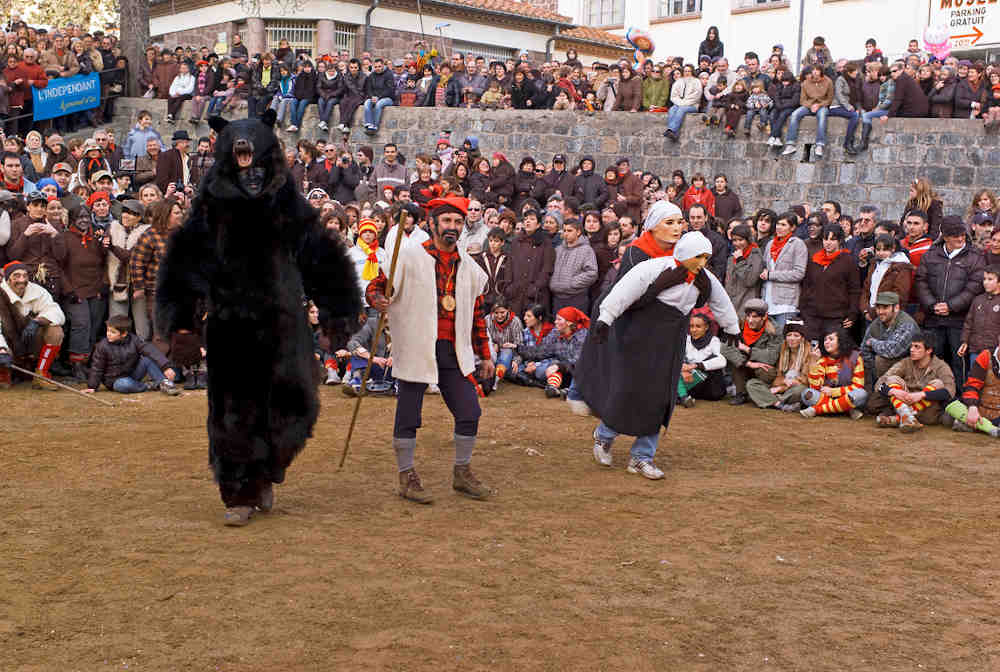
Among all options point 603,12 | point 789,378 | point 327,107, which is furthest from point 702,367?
point 603,12

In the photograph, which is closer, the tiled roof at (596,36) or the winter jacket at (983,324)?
the winter jacket at (983,324)

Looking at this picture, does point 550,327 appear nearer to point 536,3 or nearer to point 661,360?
point 661,360

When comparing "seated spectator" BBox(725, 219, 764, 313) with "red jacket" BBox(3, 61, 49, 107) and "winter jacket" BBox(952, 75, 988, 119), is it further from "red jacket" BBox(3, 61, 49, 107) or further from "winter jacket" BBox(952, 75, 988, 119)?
"red jacket" BBox(3, 61, 49, 107)

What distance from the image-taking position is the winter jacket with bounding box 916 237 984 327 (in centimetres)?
1012

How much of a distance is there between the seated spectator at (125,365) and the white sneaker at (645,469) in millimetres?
5216

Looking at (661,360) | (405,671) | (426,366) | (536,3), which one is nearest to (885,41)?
(536,3)

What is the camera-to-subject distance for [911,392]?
32.4 feet

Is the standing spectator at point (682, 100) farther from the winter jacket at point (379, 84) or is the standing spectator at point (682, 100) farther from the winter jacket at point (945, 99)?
the winter jacket at point (379, 84)

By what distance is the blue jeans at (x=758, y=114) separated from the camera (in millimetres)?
15883

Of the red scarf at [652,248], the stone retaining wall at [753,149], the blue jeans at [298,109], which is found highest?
the blue jeans at [298,109]

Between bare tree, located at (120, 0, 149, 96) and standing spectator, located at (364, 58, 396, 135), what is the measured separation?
609 cm

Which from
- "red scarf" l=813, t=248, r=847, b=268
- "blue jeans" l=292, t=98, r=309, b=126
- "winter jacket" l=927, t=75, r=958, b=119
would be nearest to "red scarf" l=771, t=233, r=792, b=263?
"red scarf" l=813, t=248, r=847, b=268

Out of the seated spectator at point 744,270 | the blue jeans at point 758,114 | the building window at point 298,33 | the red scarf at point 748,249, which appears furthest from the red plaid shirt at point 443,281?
the building window at point 298,33

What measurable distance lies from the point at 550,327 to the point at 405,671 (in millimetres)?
8109
